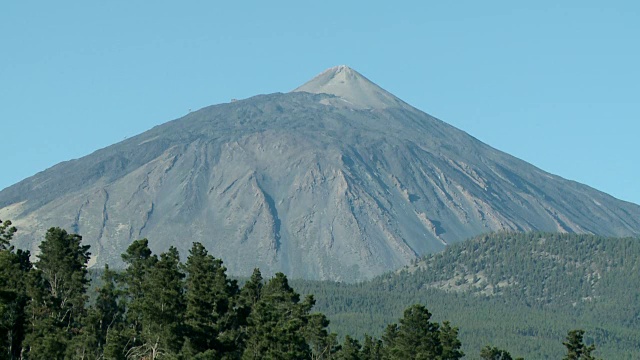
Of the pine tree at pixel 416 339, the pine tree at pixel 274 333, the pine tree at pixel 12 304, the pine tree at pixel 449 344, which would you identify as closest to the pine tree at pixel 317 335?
Answer: the pine tree at pixel 274 333

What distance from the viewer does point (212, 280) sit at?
107 meters

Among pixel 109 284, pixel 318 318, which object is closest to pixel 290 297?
pixel 318 318

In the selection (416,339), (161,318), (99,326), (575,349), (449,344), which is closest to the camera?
(161,318)

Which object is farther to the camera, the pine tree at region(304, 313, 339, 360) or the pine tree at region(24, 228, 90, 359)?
the pine tree at region(304, 313, 339, 360)

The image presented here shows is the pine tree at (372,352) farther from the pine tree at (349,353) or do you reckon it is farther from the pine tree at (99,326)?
the pine tree at (99,326)

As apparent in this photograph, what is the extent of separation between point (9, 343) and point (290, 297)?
2270 centimetres

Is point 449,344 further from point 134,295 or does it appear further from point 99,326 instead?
point 99,326

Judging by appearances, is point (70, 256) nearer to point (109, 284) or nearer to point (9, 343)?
point (109, 284)

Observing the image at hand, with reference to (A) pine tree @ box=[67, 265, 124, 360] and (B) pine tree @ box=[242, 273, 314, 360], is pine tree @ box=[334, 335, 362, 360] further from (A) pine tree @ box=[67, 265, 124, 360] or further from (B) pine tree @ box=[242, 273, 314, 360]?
(A) pine tree @ box=[67, 265, 124, 360]

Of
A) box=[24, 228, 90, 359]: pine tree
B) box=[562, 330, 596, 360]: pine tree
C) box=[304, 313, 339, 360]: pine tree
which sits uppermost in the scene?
box=[24, 228, 90, 359]: pine tree

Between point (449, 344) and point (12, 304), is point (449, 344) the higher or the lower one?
the lower one

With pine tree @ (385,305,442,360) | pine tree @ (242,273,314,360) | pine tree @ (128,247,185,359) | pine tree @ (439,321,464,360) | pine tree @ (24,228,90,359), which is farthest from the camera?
pine tree @ (439,321,464,360)

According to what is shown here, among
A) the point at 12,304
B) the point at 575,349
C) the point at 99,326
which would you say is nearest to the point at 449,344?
the point at 575,349

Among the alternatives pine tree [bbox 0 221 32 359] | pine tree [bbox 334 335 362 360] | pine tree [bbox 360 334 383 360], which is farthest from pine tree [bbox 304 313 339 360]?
pine tree [bbox 0 221 32 359]
